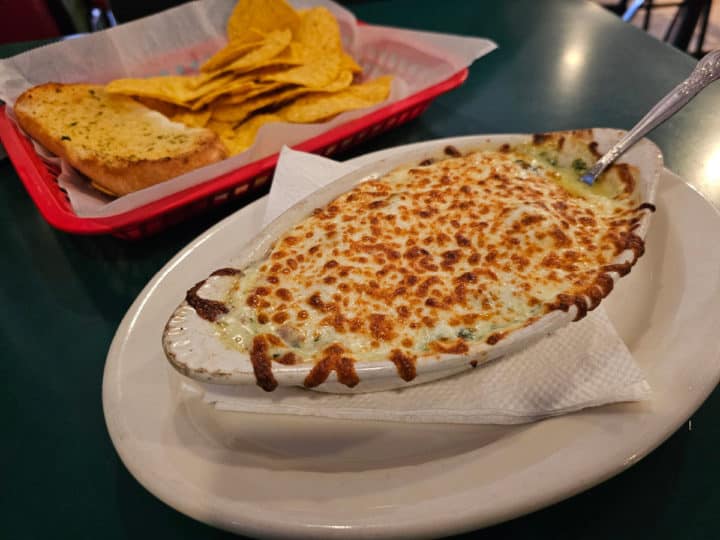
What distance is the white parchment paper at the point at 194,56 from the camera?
4.80 ft

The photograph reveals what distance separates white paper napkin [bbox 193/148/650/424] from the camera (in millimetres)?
740

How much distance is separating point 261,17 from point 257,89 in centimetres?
43

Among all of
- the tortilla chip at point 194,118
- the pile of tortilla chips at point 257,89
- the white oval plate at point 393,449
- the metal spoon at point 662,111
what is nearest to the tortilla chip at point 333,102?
the pile of tortilla chips at point 257,89

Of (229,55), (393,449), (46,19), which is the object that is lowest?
(393,449)

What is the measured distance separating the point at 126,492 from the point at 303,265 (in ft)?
1.47

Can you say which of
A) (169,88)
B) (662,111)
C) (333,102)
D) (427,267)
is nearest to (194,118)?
(169,88)

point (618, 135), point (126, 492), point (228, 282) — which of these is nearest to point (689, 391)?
point (618, 135)

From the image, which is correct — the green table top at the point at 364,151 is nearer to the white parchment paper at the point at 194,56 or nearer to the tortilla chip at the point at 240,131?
the white parchment paper at the point at 194,56

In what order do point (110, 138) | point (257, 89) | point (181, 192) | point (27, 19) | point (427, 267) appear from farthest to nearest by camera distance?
point (27, 19) → point (257, 89) → point (110, 138) → point (181, 192) → point (427, 267)

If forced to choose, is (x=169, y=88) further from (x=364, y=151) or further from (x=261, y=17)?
(x=364, y=151)

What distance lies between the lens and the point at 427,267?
2.83 feet

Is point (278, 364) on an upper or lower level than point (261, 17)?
lower

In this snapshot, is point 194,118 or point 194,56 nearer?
point 194,118

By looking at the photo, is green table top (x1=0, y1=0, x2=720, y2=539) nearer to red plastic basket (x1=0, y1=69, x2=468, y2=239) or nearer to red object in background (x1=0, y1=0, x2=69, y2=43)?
red plastic basket (x1=0, y1=69, x2=468, y2=239)
